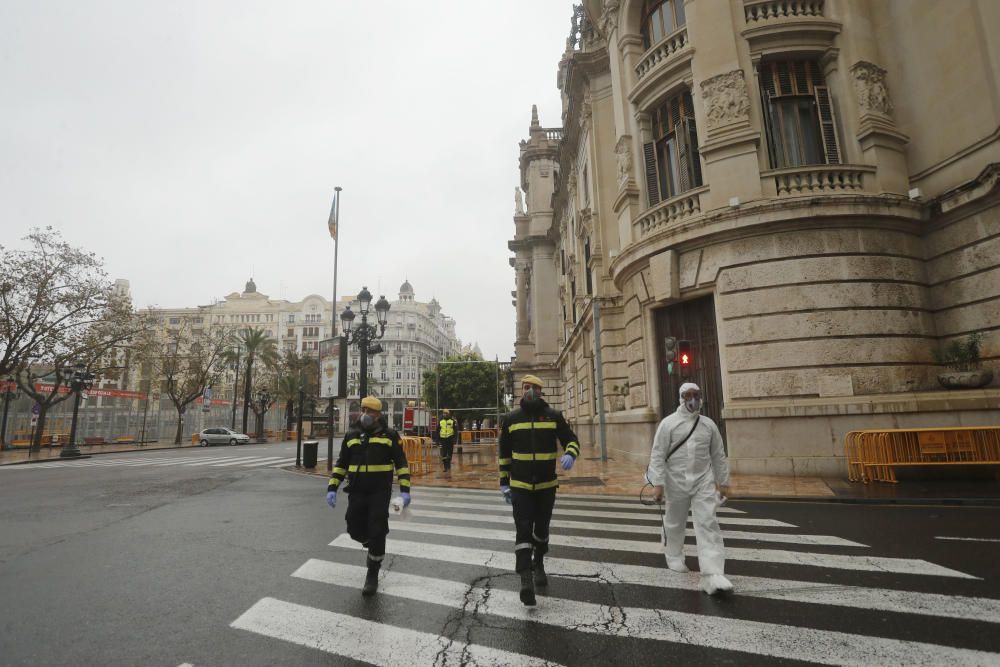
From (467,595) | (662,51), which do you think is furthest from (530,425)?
(662,51)

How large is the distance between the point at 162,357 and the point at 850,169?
44576 mm

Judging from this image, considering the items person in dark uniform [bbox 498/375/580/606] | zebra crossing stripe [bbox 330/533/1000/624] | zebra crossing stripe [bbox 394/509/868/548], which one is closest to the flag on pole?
zebra crossing stripe [bbox 394/509/868/548]

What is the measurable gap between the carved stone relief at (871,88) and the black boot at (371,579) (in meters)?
15.3

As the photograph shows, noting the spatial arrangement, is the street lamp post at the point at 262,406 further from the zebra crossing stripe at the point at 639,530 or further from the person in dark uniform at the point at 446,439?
the zebra crossing stripe at the point at 639,530

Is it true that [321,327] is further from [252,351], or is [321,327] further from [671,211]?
[671,211]

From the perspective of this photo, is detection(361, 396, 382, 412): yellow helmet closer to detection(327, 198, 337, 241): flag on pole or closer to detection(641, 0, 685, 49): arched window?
detection(641, 0, 685, 49): arched window

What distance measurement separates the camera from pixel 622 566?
536 cm

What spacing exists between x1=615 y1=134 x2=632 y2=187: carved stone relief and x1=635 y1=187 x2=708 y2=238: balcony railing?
77.6 inches

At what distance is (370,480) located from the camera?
16.4 feet

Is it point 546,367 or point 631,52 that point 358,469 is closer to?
point 631,52

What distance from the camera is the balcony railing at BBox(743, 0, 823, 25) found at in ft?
45.8

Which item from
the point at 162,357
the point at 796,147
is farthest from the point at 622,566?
the point at 162,357

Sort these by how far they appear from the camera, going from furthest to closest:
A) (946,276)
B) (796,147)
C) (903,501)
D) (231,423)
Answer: (231,423)
(796,147)
(946,276)
(903,501)

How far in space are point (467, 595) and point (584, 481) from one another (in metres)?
8.11
